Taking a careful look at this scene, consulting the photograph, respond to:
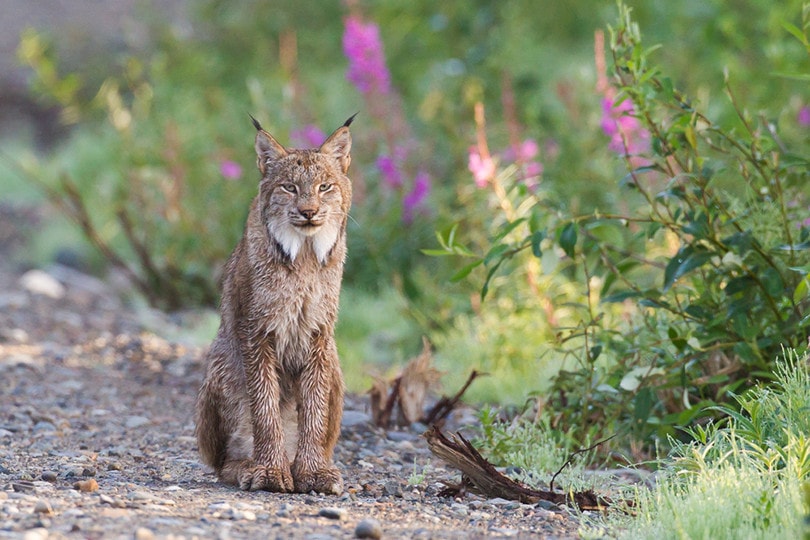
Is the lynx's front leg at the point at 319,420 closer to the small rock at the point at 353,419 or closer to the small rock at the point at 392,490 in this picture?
the small rock at the point at 392,490

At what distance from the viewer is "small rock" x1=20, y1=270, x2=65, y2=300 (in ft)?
31.0

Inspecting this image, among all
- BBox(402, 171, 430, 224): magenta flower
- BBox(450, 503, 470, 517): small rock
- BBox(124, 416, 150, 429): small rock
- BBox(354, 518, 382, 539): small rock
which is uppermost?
BBox(402, 171, 430, 224): magenta flower

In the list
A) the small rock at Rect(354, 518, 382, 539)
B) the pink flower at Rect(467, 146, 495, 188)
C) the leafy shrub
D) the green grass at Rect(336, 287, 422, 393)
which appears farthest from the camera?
the green grass at Rect(336, 287, 422, 393)

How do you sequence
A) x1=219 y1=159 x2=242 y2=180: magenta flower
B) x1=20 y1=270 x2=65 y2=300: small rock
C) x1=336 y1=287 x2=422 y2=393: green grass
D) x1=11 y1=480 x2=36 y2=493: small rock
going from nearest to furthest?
x1=11 y1=480 x2=36 y2=493: small rock < x1=336 y1=287 x2=422 y2=393: green grass < x1=219 y1=159 x2=242 y2=180: magenta flower < x1=20 y1=270 x2=65 y2=300: small rock

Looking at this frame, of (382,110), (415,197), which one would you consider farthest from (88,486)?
(382,110)

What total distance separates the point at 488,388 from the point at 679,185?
196 cm

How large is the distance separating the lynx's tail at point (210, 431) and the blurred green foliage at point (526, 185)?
3.98ft

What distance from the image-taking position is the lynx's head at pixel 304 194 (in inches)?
181

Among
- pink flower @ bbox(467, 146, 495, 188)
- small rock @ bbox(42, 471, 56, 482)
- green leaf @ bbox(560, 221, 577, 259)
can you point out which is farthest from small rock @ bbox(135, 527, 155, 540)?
pink flower @ bbox(467, 146, 495, 188)

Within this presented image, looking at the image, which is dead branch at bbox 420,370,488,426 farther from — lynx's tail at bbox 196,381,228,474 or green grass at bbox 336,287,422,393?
lynx's tail at bbox 196,381,228,474

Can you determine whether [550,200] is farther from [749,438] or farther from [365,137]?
[365,137]

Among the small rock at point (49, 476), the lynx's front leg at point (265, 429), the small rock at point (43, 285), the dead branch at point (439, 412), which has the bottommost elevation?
the small rock at point (49, 476)

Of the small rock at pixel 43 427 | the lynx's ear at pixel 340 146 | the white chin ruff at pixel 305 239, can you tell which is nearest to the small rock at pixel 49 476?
the small rock at pixel 43 427

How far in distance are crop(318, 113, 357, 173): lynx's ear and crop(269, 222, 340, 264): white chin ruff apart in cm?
36
